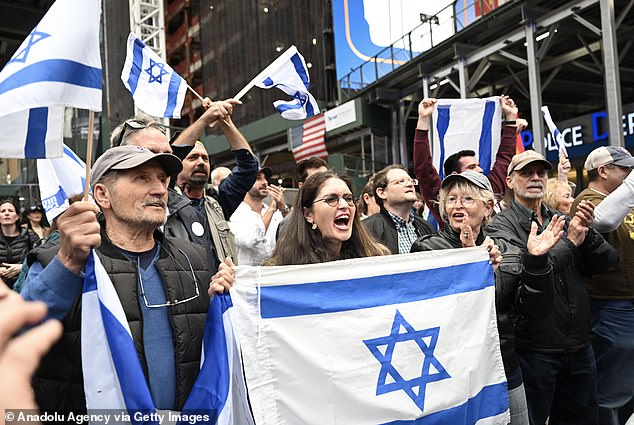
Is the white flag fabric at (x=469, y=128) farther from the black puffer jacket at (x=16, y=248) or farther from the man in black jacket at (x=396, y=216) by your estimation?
the black puffer jacket at (x=16, y=248)

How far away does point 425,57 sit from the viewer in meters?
16.8

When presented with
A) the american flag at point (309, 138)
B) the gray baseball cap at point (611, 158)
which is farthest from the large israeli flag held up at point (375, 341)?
the american flag at point (309, 138)

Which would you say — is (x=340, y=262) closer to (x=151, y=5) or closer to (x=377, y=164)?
(x=377, y=164)

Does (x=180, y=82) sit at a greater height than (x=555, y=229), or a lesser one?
greater

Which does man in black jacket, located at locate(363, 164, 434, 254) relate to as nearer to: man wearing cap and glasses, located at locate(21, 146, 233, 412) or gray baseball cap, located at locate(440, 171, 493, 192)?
gray baseball cap, located at locate(440, 171, 493, 192)

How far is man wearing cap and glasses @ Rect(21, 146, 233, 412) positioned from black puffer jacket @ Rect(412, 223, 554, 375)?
1441 mm

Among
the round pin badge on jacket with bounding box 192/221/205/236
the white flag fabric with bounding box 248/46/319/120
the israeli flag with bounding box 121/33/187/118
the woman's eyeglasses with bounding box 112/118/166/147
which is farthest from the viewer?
the white flag fabric with bounding box 248/46/319/120

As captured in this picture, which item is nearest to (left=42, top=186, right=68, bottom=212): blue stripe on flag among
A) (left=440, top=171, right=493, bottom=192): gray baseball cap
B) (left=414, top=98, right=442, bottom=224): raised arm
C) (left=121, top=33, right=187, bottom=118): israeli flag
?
(left=121, top=33, right=187, bottom=118): israeli flag

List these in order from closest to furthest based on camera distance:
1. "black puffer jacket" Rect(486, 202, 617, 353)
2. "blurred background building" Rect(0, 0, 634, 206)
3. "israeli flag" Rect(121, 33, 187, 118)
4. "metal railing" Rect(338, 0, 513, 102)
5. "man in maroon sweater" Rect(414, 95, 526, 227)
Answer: "black puffer jacket" Rect(486, 202, 617, 353) → "israeli flag" Rect(121, 33, 187, 118) → "man in maroon sweater" Rect(414, 95, 526, 227) → "blurred background building" Rect(0, 0, 634, 206) → "metal railing" Rect(338, 0, 513, 102)

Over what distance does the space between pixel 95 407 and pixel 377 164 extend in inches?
761

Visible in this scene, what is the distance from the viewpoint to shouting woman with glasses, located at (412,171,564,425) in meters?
2.79

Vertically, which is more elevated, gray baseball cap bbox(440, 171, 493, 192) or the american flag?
the american flag

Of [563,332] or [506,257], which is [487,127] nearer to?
[506,257]

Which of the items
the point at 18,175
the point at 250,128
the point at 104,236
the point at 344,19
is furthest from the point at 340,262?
the point at 250,128
